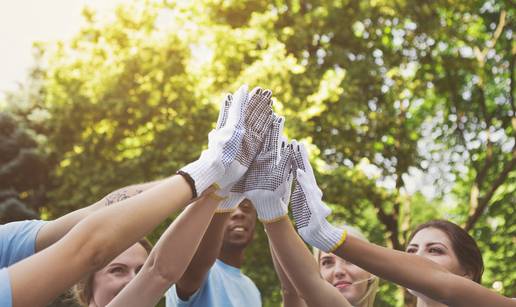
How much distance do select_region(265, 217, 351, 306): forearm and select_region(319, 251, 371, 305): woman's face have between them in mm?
781

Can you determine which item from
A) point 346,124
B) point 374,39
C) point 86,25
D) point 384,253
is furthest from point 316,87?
point 384,253

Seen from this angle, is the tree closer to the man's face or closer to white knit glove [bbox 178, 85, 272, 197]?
the man's face

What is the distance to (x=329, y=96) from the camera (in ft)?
41.0

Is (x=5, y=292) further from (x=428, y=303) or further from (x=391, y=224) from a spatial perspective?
(x=391, y=224)

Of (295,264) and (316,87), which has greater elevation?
(316,87)

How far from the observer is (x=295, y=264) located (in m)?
3.18

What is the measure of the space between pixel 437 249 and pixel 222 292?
1260mm

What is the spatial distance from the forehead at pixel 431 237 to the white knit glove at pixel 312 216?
3.02ft

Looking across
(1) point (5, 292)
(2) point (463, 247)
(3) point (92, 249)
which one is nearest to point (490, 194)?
(2) point (463, 247)

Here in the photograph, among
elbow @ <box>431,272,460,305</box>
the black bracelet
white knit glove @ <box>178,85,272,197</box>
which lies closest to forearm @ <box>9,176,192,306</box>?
the black bracelet

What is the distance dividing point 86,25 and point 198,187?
13.1 meters

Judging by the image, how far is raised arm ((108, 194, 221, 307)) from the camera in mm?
2893

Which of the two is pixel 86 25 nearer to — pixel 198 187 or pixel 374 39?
pixel 374 39

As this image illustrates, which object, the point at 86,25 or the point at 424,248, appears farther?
the point at 86,25
